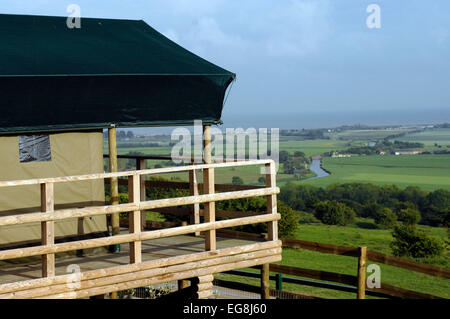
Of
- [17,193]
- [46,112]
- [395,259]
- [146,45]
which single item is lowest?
[395,259]

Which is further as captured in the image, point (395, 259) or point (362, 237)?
point (362, 237)

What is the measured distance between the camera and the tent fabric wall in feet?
29.8

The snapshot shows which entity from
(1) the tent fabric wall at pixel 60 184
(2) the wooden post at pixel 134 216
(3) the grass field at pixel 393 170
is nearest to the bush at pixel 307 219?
(3) the grass field at pixel 393 170

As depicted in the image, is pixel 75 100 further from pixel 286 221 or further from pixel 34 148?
pixel 286 221

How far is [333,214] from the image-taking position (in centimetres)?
10081

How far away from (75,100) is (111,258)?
2.34m

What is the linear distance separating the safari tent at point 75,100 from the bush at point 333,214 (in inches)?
3565

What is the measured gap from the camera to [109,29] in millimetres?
11398

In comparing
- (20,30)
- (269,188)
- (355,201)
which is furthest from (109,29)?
(355,201)

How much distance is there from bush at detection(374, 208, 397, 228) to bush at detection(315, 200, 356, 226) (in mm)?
4061

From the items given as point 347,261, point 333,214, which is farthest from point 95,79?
point 333,214

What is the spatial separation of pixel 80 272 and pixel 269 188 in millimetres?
2968

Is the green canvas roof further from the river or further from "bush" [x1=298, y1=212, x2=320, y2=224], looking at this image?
the river
